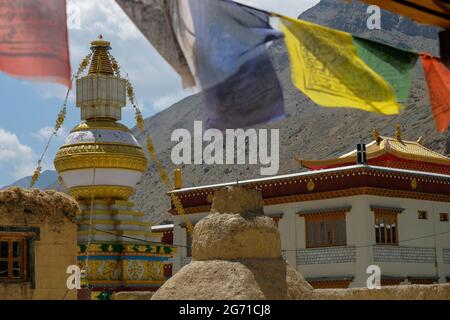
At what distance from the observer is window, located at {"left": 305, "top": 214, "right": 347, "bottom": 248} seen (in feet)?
84.0

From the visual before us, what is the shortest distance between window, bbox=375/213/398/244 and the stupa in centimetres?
778

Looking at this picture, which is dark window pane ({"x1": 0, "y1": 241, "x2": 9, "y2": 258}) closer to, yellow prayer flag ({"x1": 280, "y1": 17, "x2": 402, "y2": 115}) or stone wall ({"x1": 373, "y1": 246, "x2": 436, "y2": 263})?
yellow prayer flag ({"x1": 280, "y1": 17, "x2": 402, "y2": 115})

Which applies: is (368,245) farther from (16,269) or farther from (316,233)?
(16,269)

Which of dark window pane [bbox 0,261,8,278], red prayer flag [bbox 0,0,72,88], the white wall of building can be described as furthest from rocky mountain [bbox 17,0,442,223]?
red prayer flag [bbox 0,0,72,88]

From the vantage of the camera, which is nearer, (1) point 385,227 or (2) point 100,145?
(1) point 385,227

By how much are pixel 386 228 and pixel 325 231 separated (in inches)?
79.3

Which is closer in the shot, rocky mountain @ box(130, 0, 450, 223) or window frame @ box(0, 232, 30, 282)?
window frame @ box(0, 232, 30, 282)

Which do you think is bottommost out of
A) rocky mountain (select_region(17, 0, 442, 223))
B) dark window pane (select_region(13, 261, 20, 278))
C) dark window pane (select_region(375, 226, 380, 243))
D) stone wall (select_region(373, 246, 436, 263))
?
dark window pane (select_region(13, 261, 20, 278))

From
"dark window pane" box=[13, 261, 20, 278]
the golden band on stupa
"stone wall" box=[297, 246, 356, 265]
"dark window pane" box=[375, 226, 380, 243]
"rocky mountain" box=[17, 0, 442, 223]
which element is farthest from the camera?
"rocky mountain" box=[17, 0, 442, 223]

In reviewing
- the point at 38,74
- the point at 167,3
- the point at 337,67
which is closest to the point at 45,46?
the point at 38,74

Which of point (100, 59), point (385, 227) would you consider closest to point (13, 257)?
point (385, 227)

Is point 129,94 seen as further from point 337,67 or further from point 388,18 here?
point 388,18

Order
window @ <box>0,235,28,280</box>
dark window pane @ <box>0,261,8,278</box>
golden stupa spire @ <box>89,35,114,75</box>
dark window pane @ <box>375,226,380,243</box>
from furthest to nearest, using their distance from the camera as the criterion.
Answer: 1. golden stupa spire @ <box>89,35,114,75</box>
2. dark window pane @ <box>375,226,380,243</box>
3. window @ <box>0,235,28,280</box>
4. dark window pane @ <box>0,261,8,278</box>

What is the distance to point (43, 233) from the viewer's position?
16.8m
